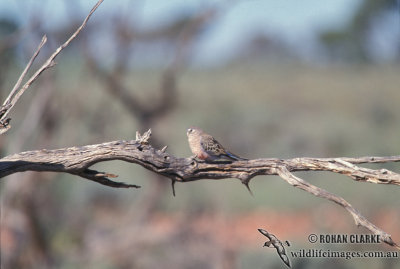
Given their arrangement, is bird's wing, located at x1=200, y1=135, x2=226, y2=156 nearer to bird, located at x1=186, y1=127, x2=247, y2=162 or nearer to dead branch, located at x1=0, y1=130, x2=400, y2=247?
bird, located at x1=186, y1=127, x2=247, y2=162

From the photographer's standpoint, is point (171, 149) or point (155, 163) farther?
point (171, 149)

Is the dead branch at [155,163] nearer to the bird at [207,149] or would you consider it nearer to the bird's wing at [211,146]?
the bird at [207,149]

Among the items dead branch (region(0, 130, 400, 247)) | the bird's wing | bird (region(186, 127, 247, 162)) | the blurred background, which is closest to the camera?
dead branch (region(0, 130, 400, 247))

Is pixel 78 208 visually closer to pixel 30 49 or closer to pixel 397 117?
pixel 30 49

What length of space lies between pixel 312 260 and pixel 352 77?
35851 millimetres

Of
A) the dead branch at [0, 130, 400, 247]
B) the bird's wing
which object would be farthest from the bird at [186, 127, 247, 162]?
the dead branch at [0, 130, 400, 247]

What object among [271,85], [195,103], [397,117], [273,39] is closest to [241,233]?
[397,117]

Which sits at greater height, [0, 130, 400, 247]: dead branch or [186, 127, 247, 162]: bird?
[186, 127, 247, 162]: bird

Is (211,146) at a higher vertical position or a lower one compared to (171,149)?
lower

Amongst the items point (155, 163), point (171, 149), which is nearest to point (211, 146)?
point (155, 163)

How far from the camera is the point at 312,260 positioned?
8.22 meters

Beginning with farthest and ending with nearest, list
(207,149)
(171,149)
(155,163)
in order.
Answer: (171,149) < (207,149) < (155,163)

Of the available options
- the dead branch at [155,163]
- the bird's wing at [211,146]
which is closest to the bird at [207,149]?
the bird's wing at [211,146]

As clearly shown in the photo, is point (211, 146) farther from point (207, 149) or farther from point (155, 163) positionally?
point (155, 163)
